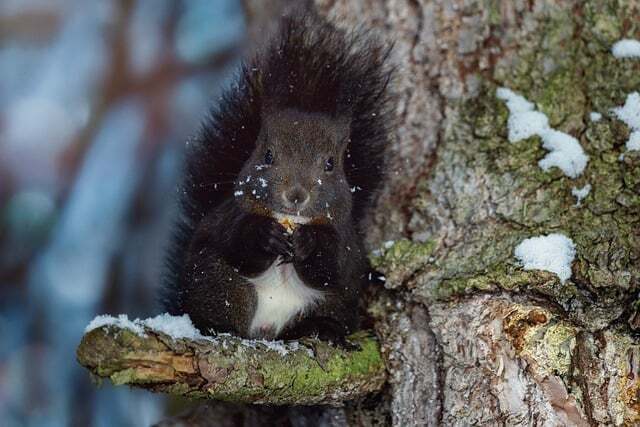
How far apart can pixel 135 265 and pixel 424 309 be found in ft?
6.15

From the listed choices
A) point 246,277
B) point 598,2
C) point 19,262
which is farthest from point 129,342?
point 19,262

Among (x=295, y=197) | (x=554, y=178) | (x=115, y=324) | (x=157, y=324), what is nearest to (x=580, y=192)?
(x=554, y=178)

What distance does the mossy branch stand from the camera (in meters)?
1.62

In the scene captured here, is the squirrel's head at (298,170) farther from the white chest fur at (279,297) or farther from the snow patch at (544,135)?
the snow patch at (544,135)

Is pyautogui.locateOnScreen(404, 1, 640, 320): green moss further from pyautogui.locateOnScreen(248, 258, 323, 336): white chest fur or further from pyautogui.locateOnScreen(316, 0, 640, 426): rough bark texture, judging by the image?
pyautogui.locateOnScreen(248, 258, 323, 336): white chest fur

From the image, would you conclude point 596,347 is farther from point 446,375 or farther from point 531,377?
point 446,375

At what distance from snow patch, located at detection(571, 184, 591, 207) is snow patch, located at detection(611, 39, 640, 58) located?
40 cm

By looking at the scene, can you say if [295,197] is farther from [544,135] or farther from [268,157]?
[544,135]

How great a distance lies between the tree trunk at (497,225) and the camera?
1939 mm

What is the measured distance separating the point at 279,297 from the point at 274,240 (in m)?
0.18

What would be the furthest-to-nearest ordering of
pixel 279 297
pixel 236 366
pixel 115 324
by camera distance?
1. pixel 279 297
2. pixel 236 366
3. pixel 115 324

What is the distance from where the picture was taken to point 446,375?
2.03 meters

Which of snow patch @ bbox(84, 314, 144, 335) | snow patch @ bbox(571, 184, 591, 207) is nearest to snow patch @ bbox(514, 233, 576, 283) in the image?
snow patch @ bbox(571, 184, 591, 207)

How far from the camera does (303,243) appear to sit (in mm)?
2098
